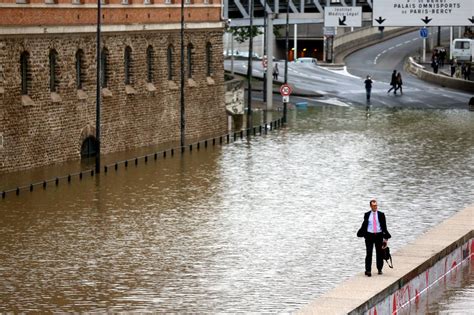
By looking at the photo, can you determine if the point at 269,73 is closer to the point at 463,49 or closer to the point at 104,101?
the point at 104,101

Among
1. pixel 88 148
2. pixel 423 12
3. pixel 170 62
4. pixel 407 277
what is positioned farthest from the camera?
pixel 423 12

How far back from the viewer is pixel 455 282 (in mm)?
34281

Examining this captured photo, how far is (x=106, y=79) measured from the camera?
6316cm

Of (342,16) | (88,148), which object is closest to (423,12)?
(342,16)

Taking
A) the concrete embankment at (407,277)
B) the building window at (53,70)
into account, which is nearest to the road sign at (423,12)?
the building window at (53,70)

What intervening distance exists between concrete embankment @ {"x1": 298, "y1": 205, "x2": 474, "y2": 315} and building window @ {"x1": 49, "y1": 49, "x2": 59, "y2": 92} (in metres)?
21.9

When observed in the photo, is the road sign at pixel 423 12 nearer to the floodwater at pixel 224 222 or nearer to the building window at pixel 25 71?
the floodwater at pixel 224 222

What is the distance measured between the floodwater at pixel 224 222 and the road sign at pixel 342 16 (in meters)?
27.6

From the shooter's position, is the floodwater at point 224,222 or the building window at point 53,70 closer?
the floodwater at point 224,222

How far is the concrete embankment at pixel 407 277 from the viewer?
95.6 ft

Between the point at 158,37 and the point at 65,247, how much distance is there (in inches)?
1228

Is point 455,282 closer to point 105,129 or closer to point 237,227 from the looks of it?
point 237,227

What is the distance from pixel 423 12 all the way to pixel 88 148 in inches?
1536

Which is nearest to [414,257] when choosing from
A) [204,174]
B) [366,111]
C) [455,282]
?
[455,282]
